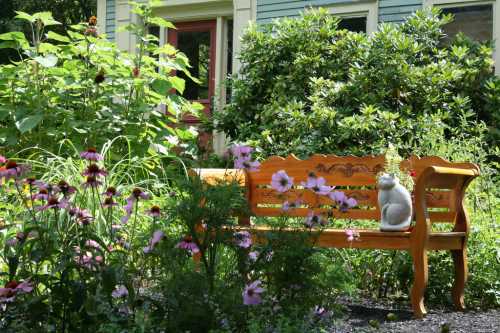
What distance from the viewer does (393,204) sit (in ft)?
13.7

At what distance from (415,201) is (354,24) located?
19.5 ft

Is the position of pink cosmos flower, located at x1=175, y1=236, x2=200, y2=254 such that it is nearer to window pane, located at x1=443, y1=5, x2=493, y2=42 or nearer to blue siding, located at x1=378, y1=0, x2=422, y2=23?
window pane, located at x1=443, y1=5, x2=493, y2=42

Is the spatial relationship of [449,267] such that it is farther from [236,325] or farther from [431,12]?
[431,12]

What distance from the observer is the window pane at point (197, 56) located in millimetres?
11250

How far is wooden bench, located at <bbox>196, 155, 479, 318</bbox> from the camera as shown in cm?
396

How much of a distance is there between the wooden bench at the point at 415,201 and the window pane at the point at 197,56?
6.01 meters

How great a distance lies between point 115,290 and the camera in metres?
2.74

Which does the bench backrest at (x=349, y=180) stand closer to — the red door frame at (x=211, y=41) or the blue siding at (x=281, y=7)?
the blue siding at (x=281, y=7)

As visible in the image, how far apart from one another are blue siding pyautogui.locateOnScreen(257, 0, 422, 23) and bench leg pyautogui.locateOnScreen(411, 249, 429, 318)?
212 inches

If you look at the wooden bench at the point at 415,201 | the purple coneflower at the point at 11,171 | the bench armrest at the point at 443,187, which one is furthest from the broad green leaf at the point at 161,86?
Answer: the purple coneflower at the point at 11,171

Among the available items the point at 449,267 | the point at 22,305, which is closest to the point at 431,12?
the point at 449,267

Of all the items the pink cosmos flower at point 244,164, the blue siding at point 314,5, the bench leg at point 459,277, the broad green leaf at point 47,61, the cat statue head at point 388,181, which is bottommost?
the bench leg at point 459,277

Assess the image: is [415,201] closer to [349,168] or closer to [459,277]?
[459,277]

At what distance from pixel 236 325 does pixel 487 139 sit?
18.3 feet
